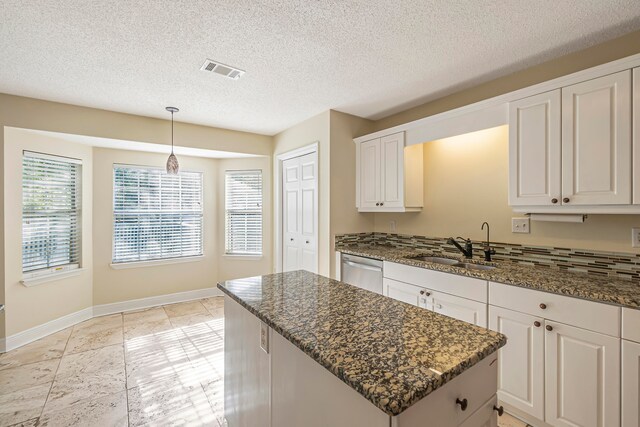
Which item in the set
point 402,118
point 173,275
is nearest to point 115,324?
point 173,275

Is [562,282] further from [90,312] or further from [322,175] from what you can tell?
[90,312]

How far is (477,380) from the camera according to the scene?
3.07 ft

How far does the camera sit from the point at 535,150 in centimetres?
206

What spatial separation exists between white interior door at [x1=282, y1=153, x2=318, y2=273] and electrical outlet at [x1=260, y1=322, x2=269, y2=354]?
2.23 metres

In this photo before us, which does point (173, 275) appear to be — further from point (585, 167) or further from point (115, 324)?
point (585, 167)

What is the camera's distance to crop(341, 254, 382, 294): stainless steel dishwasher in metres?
2.83

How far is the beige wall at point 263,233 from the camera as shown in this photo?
15.2 feet

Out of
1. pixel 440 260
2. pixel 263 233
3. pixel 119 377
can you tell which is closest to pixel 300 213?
pixel 263 233

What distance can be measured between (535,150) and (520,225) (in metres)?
0.65

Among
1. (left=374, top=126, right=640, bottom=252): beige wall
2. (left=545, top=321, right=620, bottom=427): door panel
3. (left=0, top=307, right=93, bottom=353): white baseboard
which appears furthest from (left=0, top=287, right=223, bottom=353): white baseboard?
(left=545, top=321, right=620, bottom=427): door panel

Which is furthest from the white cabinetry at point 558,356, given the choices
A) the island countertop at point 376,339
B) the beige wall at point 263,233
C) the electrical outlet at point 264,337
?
the beige wall at point 263,233

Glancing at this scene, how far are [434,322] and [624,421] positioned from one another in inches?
52.4

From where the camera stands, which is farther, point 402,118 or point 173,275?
point 173,275

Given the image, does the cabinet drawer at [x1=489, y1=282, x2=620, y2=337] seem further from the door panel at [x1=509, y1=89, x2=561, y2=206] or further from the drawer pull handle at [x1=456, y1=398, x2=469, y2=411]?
the drawer pull handle at [x1=456, y1=398, x2=469, y2=411]
